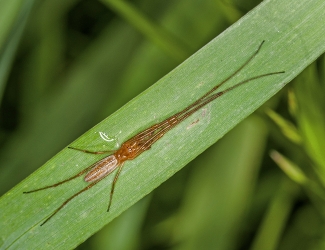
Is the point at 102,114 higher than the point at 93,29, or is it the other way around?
the point at 93,29

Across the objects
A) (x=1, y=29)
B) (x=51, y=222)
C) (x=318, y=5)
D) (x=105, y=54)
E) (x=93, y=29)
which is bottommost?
(x=51, y=222)

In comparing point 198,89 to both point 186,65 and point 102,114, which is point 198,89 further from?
point 102,114

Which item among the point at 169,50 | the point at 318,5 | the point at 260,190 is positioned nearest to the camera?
the point at 318,5

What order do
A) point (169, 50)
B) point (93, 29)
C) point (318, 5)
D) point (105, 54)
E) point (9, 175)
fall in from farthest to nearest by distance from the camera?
point (93, 29) → point (105, 54) → point (9, 175) → point (169, 50) → point (318, 5)

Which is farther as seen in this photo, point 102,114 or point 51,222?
point 102,114

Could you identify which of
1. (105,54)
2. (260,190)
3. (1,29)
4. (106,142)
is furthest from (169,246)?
(1,29)

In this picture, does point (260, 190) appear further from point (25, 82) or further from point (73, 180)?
point (25, 82)
